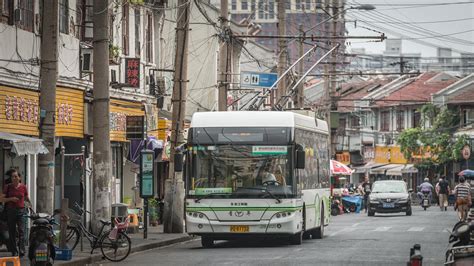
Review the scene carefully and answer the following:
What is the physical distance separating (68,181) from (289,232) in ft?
32.3

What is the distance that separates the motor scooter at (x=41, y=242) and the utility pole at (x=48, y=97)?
6.44 feet

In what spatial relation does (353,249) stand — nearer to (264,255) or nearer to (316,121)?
(264,255)

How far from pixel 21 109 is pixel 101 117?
7.15ft

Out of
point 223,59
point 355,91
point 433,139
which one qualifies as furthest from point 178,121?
point 355,91

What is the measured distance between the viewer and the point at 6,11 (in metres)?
29.8

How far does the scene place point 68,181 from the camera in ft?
124

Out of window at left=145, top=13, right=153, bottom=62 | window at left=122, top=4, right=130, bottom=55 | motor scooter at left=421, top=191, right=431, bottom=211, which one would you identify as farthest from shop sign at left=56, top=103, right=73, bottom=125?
motor scooter at left=421, top=191, right=431, bottom=211

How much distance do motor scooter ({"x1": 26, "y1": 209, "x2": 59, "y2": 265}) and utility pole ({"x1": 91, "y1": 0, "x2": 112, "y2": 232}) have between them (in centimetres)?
667

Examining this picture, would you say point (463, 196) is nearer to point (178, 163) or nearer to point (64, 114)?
point (64, 114)

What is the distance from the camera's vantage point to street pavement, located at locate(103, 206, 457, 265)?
25.3 meters

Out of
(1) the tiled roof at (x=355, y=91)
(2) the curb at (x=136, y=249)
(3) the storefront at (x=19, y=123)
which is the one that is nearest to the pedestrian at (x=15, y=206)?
(2) the curb at (x=136, y=249)

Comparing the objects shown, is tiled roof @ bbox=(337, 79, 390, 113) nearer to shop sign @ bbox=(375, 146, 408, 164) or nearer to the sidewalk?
shop sign @ bbox=(375, 146, 408, 164)

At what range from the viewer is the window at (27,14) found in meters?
30.9

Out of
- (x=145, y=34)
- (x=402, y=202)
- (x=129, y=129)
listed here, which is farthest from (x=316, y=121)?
(x=402, y=202)
